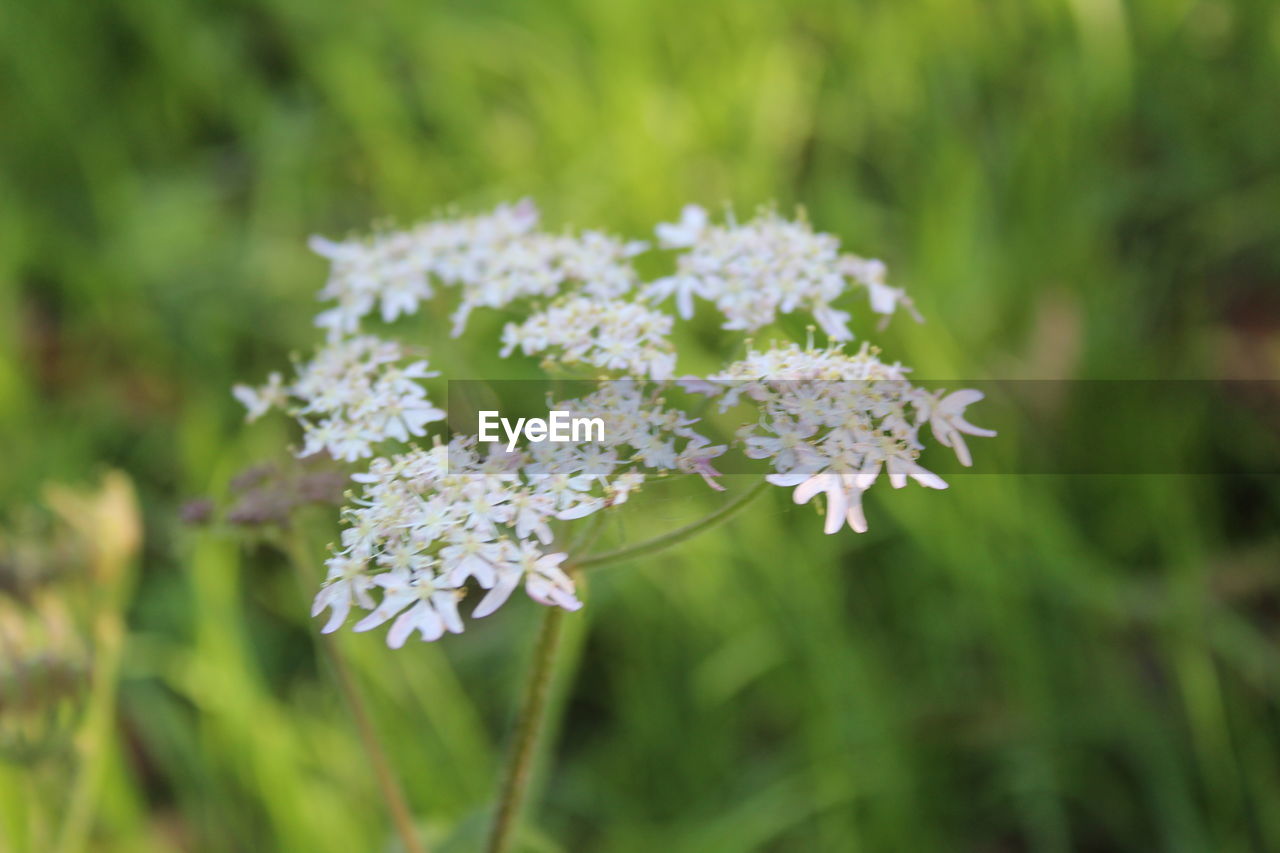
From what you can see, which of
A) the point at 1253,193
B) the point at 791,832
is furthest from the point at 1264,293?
the point at 791,832

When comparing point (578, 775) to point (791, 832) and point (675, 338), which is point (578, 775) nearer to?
point (791, 832)

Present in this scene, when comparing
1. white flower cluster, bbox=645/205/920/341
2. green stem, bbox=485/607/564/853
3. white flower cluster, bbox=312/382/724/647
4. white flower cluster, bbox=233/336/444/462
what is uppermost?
white flower cluster, bbox=645/205/920/341

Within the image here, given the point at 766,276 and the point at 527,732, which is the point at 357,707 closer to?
the point at 527,732

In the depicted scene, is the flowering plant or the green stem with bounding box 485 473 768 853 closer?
the flowering plant

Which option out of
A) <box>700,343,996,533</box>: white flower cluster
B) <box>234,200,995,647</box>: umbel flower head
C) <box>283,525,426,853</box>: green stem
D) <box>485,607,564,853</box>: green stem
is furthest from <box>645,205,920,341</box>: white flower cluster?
<box>283,525,426,853</box>: green stem

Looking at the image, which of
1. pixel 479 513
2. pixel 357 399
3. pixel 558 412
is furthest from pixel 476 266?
pixel 479 513

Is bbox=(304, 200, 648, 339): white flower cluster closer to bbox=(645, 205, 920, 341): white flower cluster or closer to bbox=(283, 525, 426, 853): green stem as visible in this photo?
bbox=(645, 205, 920, 341): white flower cluster

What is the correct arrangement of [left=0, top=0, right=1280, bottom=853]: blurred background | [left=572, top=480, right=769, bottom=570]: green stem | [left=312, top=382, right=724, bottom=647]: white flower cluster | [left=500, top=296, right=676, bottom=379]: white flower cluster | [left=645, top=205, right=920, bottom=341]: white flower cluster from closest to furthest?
[left=312, top=382, right=724, bottom=647]: white flower cluster < [left=572, top=480, right=769, bottom=570]: green stem < [left=500, top=296, right=676, bottom=379]: white flower cluster < [left=645, top=205, right=920, bottom=341]: white flower cluster < [left=0, top=0, right=1280, bottom=853]: blurred background
